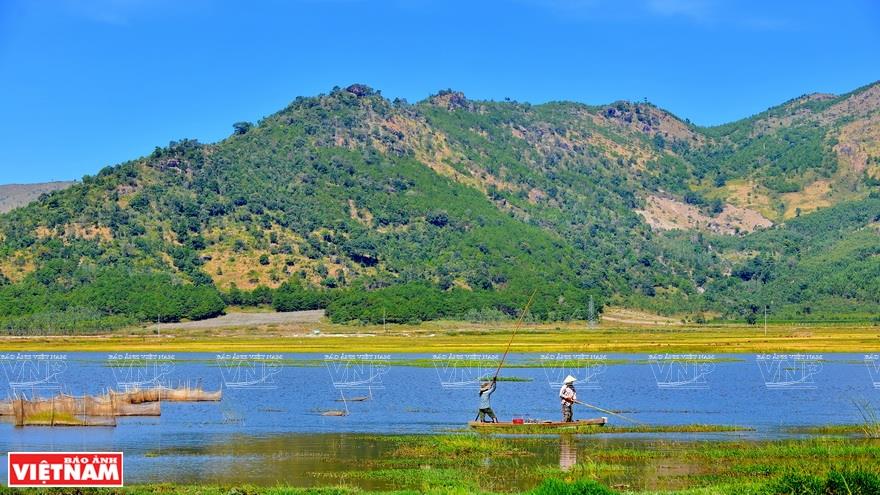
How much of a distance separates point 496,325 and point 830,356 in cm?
7316

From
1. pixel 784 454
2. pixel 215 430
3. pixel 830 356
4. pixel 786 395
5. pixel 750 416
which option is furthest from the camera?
pixel 830 356

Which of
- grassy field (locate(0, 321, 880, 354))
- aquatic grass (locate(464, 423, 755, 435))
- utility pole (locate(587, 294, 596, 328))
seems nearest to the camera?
aquatic grass (locate(464, 423, 755, 435))

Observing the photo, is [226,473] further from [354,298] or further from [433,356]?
[354,298]

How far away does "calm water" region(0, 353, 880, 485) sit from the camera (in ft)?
140

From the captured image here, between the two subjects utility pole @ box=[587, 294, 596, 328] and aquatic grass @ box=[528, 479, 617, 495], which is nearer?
aquatic grass @ box=[528, 479, 617, 495]

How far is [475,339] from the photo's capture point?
14088 centimetres

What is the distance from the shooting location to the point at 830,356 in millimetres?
108375

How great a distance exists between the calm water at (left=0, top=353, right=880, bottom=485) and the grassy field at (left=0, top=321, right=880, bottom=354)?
34.8 ft

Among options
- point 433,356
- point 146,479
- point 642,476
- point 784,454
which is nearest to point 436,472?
point 642,476

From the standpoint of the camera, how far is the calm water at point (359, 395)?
42719 millimetres

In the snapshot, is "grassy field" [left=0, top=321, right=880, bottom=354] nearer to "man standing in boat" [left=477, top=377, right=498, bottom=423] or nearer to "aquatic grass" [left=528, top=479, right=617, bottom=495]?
"man standing in boat" [left=477, top=377, right=498, bottom=423]

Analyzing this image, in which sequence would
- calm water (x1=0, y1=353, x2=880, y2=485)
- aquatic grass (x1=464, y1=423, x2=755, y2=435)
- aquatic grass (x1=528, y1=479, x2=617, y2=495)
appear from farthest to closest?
→ aquatic grass (x1=464, y1=423, x2=755, y2=435) < calm water (x1=0, y1=353, x2=880, y2=485) < aquatic grass (x1=528, y1=479, x2=617, y2=495)

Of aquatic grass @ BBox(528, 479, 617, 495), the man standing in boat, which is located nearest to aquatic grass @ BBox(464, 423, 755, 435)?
the man standing in boat

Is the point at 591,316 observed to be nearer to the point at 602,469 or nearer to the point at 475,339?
the point at 475,339
